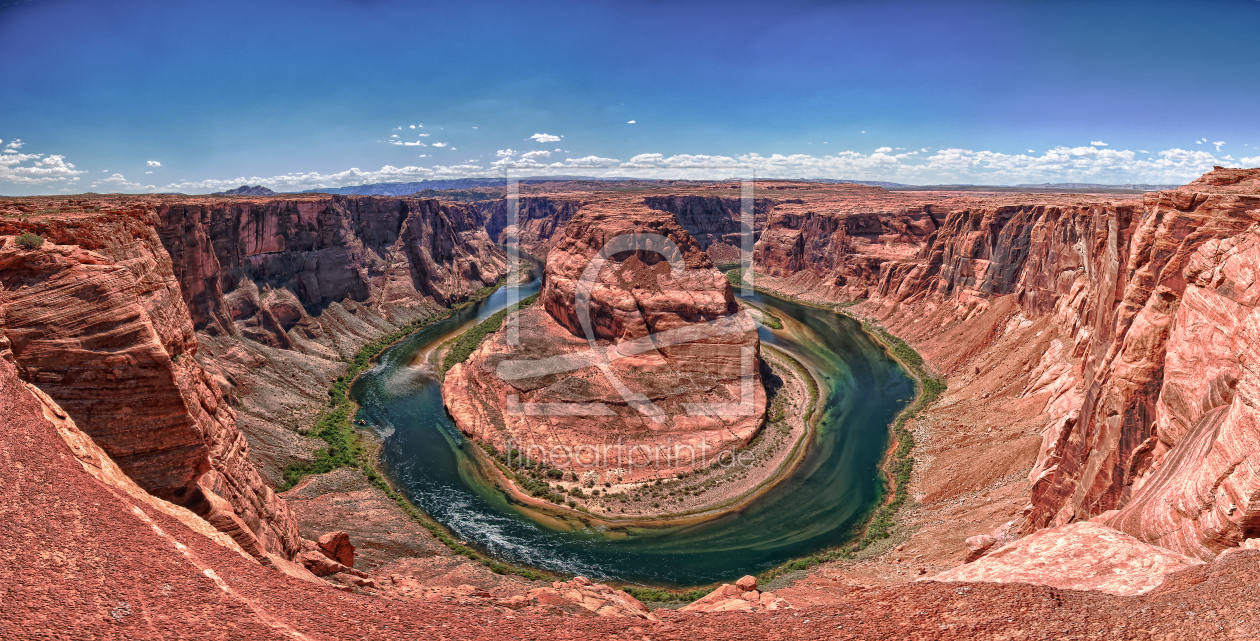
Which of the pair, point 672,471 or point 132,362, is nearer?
point 132,362

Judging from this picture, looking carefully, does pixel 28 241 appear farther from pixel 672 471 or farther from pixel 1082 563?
pixel 672 471

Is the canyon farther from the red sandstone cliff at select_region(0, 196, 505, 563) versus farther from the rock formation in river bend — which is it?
the rock formation in river bend

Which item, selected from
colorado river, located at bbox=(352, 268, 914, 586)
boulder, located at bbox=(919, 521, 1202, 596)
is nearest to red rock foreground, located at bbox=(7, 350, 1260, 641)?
boulder, located at bbox=(919, 521, 1202, 596)

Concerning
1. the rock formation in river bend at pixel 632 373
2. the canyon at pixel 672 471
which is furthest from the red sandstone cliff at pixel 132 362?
the rock formation in river bend at pixel 632 373

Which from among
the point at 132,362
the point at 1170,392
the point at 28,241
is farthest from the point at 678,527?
the point at 28,241

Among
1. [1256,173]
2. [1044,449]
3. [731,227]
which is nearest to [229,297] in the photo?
[1044,449]

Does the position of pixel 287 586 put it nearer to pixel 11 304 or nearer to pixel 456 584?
pixel 11 304

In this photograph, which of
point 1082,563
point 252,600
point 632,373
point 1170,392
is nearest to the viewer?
point 252,600
